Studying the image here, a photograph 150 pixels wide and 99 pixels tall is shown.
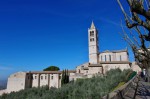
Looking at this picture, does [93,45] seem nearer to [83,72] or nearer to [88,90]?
[83,72]

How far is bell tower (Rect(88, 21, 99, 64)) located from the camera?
56600 mm

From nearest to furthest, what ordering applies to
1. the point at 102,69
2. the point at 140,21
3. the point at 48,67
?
the point at 140,21 → the point at 102,69 → the point at 48,67

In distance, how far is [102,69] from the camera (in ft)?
155

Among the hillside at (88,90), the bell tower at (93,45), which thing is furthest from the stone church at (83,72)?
the hillside at (88,90)

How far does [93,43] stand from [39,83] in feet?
84.4

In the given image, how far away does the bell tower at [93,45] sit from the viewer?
186 feet

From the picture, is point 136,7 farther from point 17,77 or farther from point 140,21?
point 17,77

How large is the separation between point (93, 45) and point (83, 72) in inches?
547

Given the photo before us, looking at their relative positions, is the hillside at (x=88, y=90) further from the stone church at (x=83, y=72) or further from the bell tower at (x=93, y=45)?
the bell tower at (x=93, y=45)

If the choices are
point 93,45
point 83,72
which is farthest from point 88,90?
point 93,45

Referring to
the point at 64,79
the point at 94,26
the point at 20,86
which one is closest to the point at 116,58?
the point at 94,26

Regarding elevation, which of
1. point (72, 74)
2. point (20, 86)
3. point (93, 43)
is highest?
point (93, 43)

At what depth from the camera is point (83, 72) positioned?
4944 centimetres

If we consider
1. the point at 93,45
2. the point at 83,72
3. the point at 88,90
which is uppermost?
the point at 93,45
